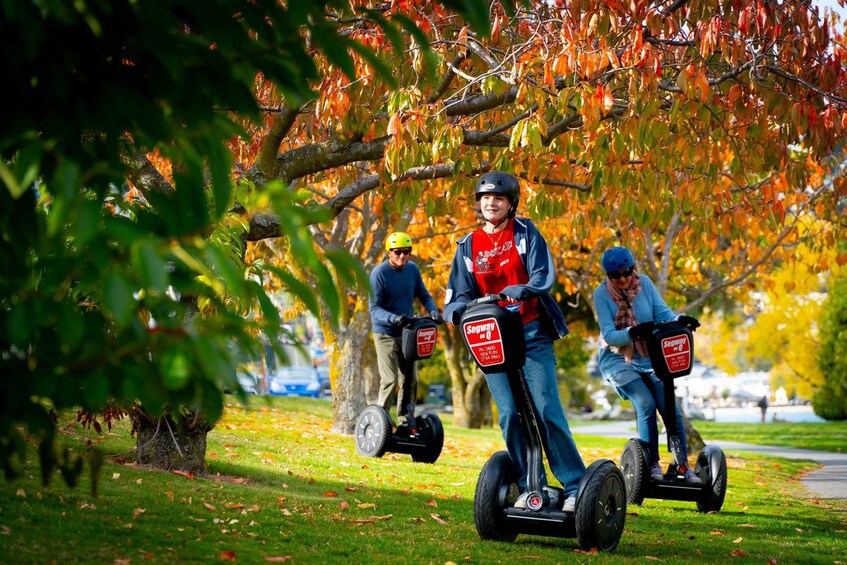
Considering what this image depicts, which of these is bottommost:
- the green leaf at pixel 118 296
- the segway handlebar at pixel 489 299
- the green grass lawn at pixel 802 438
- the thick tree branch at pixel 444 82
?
the green grass lawn at pixel 802 438

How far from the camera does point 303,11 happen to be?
230 centimetres

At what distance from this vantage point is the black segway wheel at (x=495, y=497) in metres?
5.91

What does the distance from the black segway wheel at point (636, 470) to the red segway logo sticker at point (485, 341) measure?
2830 mm

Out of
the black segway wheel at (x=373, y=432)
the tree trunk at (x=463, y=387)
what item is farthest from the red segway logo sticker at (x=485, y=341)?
the tree trunk at (x=463, y=387)

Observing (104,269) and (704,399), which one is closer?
(104,269)

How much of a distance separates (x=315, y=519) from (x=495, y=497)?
1253 millimetres

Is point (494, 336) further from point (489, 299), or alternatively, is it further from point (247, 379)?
point (247, 379)

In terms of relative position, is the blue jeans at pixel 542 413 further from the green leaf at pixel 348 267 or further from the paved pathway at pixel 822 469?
the paved pathway at pixel 822 469

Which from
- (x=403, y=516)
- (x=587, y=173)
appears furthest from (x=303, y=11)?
(x=587, y=173)

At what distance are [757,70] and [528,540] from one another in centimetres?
419

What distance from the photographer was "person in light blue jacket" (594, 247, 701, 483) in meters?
7.91

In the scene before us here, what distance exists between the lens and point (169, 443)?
758cm

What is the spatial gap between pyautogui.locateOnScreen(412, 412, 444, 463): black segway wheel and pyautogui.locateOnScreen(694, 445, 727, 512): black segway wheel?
322 centimetres

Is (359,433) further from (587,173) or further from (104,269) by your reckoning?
(104,269)
